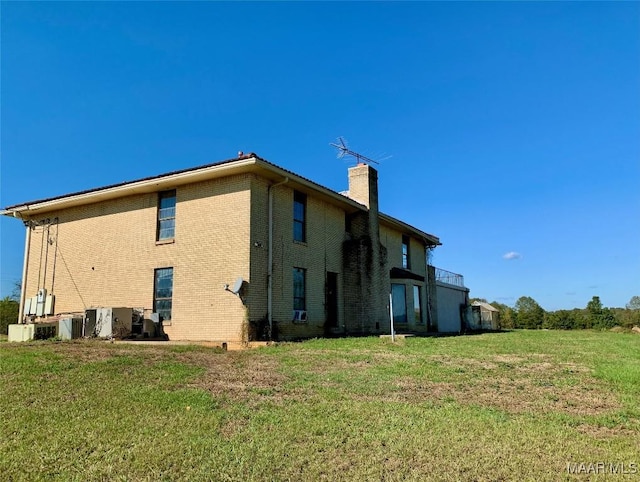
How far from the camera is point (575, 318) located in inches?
1778

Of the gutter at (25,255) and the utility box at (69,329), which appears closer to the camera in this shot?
the utility box at (69,329)

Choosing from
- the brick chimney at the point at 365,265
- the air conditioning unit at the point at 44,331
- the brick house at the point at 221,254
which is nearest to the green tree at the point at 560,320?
the brick house at the point at 221,254

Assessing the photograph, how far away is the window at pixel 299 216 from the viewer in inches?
626

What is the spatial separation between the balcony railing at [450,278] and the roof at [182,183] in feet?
32.9

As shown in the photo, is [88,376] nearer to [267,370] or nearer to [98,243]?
[267,370]

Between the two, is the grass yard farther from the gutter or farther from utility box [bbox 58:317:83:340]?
the gutter

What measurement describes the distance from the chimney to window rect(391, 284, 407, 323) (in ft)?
12.4

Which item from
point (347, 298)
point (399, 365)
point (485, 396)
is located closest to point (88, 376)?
point (399, 365)

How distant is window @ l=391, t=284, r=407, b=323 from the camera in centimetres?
2042

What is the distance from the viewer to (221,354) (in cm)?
1088

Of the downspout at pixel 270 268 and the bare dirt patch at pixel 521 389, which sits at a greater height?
the downspout at pixel 270 268

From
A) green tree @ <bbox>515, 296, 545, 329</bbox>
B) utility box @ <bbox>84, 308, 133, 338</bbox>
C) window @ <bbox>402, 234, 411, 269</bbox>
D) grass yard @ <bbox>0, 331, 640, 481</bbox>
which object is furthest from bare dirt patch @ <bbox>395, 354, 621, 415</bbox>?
green tree @ <bbox>515, 296, 545, 329</bbox>

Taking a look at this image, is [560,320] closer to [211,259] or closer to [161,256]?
[211,259]

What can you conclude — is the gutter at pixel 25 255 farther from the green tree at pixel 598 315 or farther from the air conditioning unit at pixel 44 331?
the green tree at pixel 598 315
